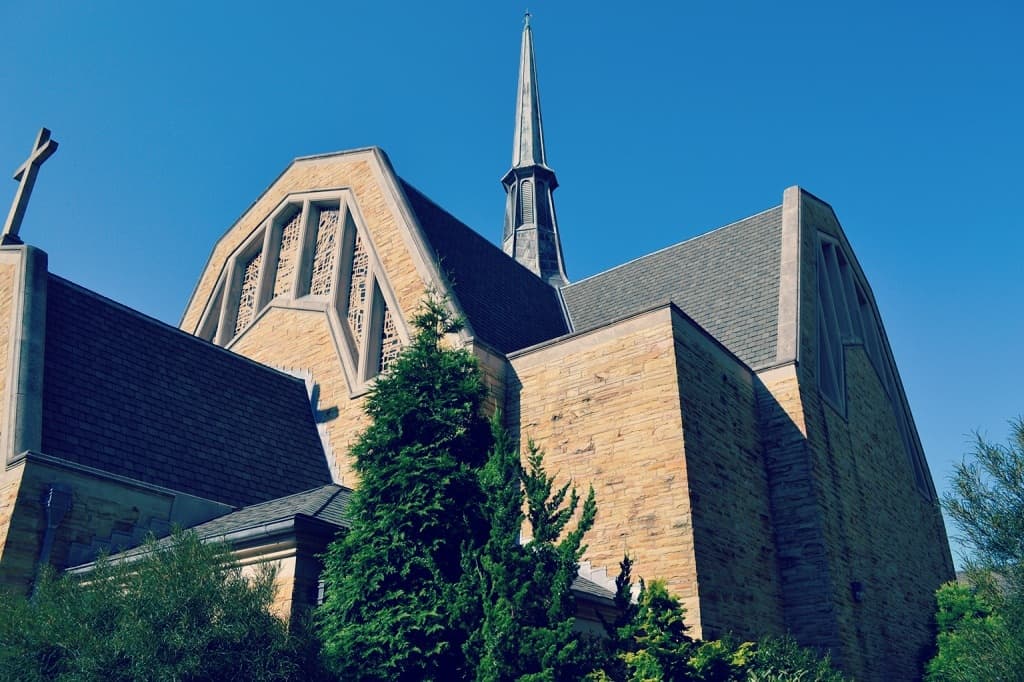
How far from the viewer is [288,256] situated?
782 inches

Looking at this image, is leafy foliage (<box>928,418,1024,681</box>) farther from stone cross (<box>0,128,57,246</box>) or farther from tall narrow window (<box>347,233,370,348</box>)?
stone cross (<box>0,128,57,246</box>)

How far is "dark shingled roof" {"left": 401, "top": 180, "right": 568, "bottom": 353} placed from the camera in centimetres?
1652

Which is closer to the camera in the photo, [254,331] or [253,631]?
[253,631]

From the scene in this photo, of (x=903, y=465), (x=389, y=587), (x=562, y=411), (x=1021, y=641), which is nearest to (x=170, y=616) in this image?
(x=389, y=587)

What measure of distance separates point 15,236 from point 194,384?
4419mm

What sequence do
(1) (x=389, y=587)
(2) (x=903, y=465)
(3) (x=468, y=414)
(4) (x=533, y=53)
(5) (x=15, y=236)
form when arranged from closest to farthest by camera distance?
(1) (x=389, y=587), (3) (x=468, y=414), (5) (x=15, y=236), (2) (x=903, y=465), (4) (x=533, y=53)

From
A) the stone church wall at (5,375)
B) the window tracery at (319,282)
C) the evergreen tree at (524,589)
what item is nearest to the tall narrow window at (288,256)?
the window tracery at (319,282)

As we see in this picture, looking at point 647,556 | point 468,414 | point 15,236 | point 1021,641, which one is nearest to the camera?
point 468,414

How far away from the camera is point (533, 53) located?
1857 inches

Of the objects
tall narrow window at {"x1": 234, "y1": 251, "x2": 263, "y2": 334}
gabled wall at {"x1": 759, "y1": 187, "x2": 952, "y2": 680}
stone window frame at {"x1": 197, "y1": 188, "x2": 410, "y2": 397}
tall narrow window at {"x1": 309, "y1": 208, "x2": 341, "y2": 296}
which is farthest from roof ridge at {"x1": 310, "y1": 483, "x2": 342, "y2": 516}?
tall narrow window at {"x1": 234, "y1": 251, "x2": 263, "y2": 334}

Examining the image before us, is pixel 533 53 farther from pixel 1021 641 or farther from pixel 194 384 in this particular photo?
pixel 1021 641

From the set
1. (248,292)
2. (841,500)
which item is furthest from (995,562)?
(248,292)

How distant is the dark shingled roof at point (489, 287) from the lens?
54.2ft

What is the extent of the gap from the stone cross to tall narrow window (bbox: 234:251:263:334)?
540 centimetres
